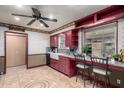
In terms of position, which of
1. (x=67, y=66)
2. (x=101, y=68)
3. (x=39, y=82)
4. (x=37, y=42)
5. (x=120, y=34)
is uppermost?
(x=120, y=34)

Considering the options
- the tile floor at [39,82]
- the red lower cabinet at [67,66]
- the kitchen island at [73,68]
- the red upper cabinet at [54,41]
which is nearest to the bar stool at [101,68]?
the kitchen island at [73,68]

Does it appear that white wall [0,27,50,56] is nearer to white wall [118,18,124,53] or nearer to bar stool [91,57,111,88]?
bar stool [91,57,111,88]

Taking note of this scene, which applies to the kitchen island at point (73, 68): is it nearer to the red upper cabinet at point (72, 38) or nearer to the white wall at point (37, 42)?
the red upper cabinet at point (72, 38)

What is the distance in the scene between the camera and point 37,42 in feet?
17.3

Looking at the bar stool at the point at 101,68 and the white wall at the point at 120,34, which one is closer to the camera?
the bar stool at the point at 101,68

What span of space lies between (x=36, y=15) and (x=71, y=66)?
7.84 feet

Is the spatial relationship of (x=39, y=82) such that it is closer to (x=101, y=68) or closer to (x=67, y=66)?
(x=67, y=66)

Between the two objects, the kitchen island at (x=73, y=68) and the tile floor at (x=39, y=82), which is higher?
the kitchen island at (x=73, y=68)

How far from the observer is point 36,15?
8.52ft

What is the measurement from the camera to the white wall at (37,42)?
4957 mm

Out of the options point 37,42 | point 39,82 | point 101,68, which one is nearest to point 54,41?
point 37,42

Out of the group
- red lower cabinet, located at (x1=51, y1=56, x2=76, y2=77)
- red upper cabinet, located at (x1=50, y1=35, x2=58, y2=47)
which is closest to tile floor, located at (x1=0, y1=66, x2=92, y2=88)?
red lower cabinet, located at (x1=51, y1=56, x2=76, y2=77)

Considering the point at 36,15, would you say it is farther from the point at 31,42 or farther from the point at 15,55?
the point at 15,55
